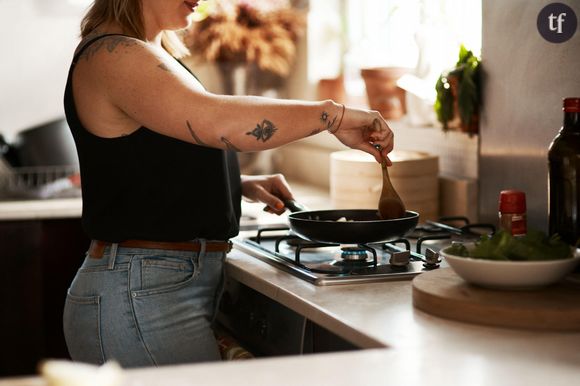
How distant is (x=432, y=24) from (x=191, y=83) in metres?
1.51

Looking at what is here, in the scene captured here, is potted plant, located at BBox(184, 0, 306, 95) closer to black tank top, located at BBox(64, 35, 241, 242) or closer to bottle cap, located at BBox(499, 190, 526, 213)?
black tank top, located at BBox(64, 35, 241, 242)

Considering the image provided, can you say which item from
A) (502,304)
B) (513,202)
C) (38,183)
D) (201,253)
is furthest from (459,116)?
(38,183)

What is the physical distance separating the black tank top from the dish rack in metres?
1.38

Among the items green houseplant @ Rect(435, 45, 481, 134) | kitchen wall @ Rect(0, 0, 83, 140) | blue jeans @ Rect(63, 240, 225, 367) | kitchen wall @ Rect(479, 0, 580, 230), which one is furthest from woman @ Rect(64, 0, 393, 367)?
kitchen wall @ Rect(0, 0, 83, 140)

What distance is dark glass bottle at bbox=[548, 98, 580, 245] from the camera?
1.82 metres

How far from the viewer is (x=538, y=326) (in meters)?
1.51

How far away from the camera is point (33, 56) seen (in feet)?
13.7

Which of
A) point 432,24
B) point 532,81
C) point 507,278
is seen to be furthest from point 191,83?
point 432,24

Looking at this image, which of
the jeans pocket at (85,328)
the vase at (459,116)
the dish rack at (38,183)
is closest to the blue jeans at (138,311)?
the jeans pocket at (85,328)

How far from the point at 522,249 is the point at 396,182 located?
1047mm

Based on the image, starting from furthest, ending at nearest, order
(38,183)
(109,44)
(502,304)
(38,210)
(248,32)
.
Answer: (248,32), (38,183), (38,210), (109,44), (502,304)

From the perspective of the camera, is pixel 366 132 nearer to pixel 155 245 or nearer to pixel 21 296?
pixel 155 245

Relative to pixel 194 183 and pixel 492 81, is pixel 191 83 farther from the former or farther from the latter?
pixel 492 81

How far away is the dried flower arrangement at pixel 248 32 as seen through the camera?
388cm
